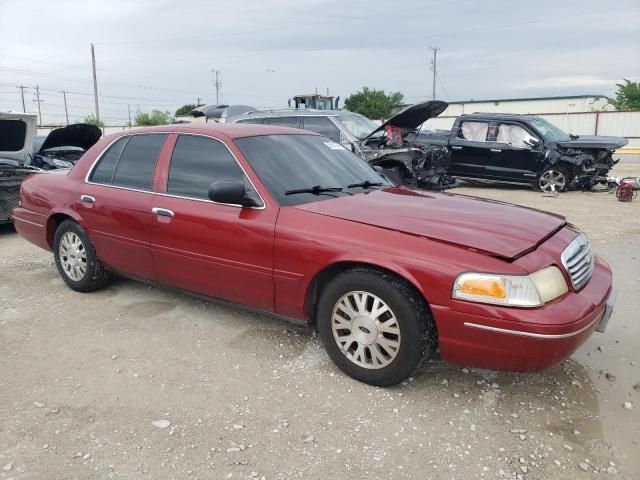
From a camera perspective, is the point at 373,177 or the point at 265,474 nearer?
the point at 265,474

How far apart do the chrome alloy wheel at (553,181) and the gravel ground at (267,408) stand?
816cm

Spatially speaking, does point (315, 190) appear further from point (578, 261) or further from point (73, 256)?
point (73, 256)

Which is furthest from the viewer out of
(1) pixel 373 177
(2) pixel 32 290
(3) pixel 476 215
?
(2) pixel 32 290

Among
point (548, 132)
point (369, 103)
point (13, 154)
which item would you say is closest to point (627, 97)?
point (369, 103)

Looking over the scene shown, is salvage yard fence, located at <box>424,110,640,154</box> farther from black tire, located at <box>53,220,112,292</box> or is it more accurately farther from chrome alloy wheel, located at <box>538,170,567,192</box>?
black tire, located at <box>53,220,112,292</box>

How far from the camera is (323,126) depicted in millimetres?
10953

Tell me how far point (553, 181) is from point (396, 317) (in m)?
10.2

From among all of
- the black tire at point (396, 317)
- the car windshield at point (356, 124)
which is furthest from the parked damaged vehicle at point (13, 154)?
the black tire at point (396, 317)

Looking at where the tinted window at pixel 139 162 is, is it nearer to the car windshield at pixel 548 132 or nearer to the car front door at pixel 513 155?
the car front door at pixel 513 155

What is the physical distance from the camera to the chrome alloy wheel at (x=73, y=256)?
484cm

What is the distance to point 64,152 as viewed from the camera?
1094cm

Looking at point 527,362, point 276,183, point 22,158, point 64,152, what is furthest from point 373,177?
point 64,152

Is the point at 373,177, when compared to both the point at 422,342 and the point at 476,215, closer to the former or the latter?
the point at 476,215

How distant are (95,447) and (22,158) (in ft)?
24.1
